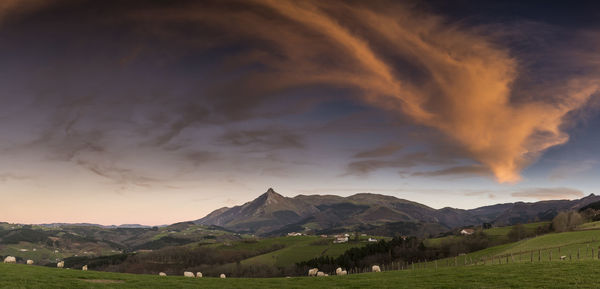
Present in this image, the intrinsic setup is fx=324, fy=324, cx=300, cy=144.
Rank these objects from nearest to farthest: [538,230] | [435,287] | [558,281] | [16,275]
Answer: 1. [558,281]
2. [435,287]
3. [16,275]
4. [538,230]

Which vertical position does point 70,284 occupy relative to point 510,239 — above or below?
above

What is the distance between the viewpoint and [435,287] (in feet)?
101

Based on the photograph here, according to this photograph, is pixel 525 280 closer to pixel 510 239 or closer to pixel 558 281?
pixel 558 281

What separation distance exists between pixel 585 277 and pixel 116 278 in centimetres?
4849

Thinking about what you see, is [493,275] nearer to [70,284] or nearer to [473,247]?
[70,284]

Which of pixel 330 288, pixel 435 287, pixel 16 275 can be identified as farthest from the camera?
pixel 330 288

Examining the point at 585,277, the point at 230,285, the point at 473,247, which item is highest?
the point at 585,277

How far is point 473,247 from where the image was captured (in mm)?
198000

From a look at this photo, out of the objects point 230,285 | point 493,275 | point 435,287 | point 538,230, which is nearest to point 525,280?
point 493,275

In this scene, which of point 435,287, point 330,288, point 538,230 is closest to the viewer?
point 435,287

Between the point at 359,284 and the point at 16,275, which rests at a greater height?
the point at 16,275

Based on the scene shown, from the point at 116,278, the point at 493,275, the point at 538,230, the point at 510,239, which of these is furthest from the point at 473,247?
the point at 116,278

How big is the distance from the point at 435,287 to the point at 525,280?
26.3 feet

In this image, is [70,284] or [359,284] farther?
[359,284]
